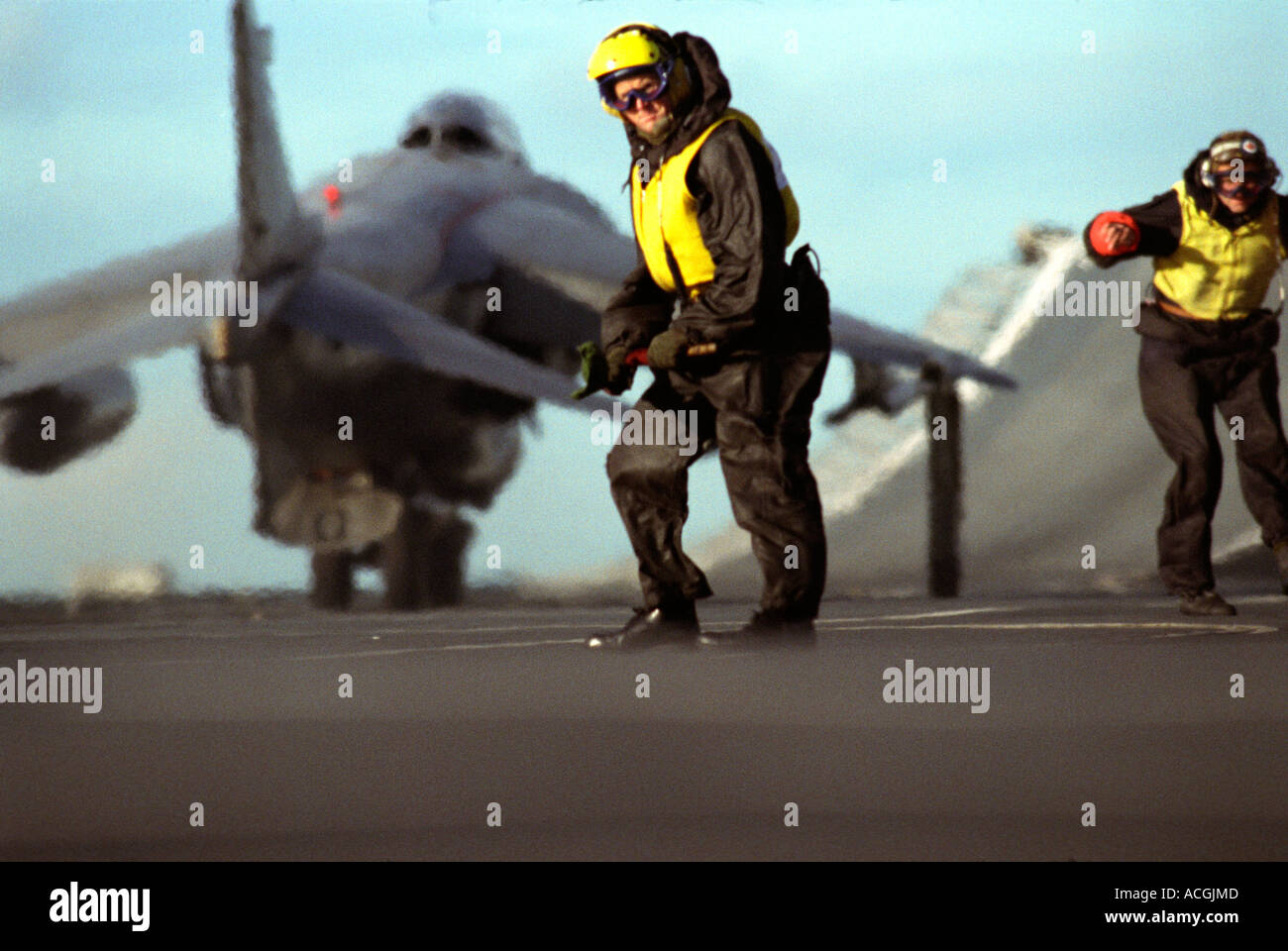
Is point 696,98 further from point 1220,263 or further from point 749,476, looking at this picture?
point 1220,263

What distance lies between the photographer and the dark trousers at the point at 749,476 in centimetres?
410

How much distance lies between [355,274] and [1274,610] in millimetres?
7084

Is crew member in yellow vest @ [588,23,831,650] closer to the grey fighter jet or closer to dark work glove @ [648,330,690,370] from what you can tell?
dark work glove @ [648,330,690,370]

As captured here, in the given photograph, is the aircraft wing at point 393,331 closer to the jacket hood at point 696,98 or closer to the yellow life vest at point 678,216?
the yellow life vest at point 678,216

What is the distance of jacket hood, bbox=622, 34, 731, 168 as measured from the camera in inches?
160

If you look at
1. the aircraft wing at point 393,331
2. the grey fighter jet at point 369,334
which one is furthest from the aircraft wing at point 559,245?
the aircraft wing at point 393,331

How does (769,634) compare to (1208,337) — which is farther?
(1208,337)

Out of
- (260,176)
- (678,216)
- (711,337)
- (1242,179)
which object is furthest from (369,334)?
(711,337)

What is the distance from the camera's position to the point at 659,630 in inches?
170

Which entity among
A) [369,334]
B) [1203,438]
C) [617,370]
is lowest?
[1203,438]

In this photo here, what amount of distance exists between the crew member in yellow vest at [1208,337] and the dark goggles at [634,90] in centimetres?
165

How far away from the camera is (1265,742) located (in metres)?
3.14

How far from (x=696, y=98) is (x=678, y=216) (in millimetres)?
284
